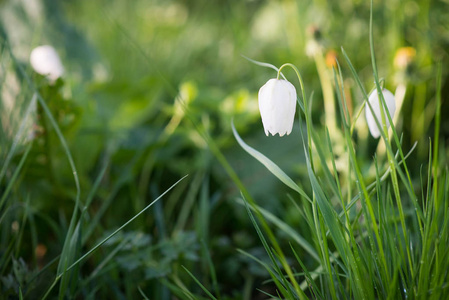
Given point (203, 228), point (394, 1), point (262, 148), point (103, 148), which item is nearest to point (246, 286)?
point (203, 228)

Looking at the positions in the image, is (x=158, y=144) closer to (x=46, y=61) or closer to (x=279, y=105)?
(x=46, y=61)

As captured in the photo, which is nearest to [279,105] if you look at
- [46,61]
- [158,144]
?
[158,144]

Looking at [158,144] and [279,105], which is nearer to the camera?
[279,105]

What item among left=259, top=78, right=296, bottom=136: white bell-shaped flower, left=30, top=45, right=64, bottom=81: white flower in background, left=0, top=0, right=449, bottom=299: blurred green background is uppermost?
left=30, top=45, right=64, bottom=81: white flower in background

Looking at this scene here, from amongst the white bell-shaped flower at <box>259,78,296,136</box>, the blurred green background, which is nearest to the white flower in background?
the blurred green background

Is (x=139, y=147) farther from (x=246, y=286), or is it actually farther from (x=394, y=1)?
(x=394, y=1)

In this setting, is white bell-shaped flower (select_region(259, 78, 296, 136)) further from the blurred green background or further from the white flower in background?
the white flower in background

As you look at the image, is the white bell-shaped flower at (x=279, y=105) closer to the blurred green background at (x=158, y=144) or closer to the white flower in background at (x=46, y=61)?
the blurred green background at (x=158, y=144)

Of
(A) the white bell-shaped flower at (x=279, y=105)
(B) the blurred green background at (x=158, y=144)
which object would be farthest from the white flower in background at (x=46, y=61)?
(A) the white bell-shaped flower at (x=279, y=105)

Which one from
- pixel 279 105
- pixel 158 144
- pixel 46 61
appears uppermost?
pixel 46 61
